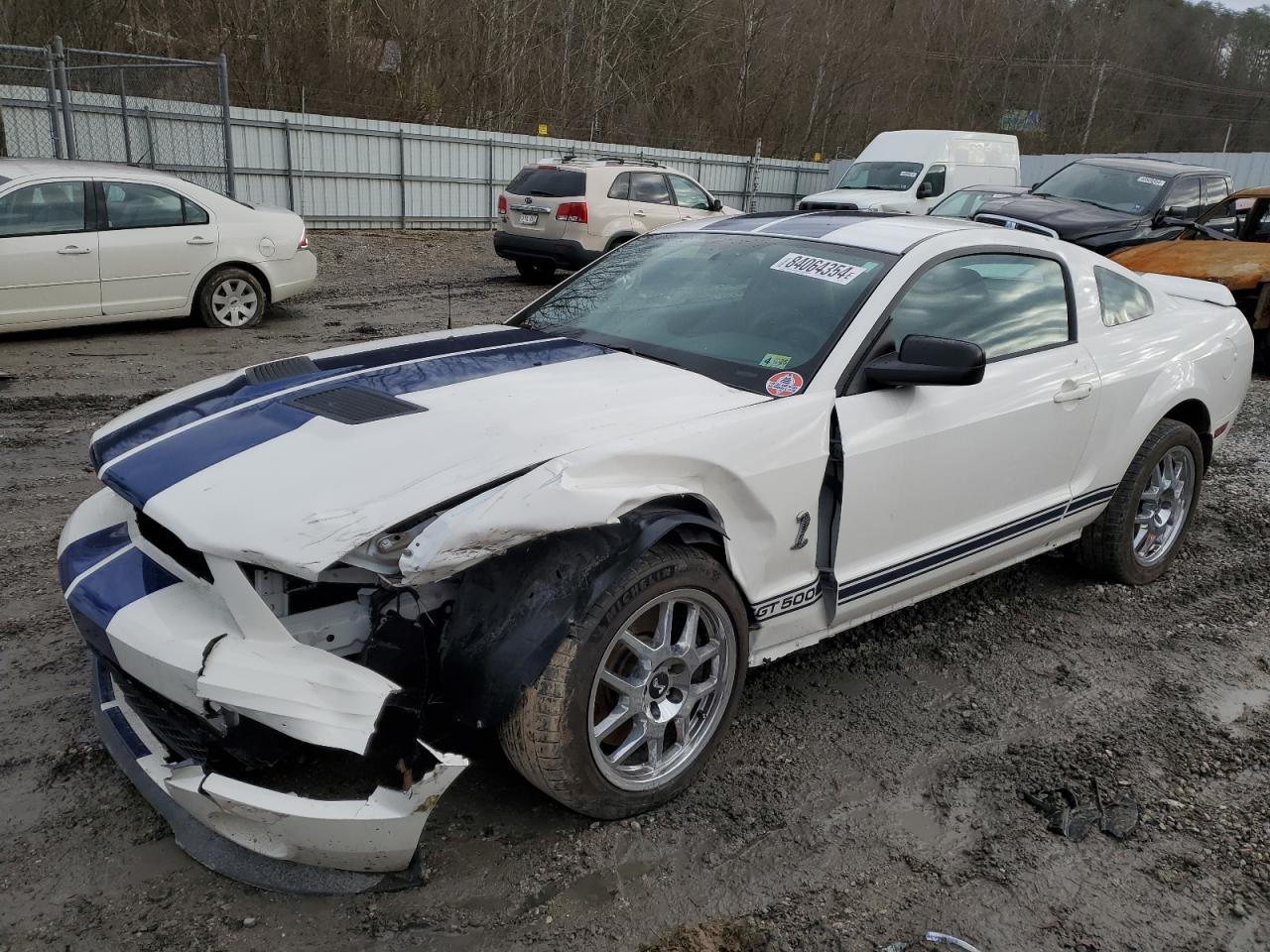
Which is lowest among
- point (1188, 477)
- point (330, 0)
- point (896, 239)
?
point (1188, 477)

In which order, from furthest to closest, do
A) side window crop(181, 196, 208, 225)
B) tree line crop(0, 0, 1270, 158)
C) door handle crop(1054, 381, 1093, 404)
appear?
tree line crop(0, 0, 1270, 158)
side window crop(181, 196, 208, 225)
door handle crop(1054, 381, 1093, 404)

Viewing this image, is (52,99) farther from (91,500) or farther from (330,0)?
(91,500)

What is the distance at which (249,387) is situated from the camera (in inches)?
127

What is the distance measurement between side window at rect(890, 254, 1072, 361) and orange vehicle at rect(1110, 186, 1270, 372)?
5.52 meters

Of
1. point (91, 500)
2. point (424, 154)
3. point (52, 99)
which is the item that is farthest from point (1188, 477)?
point (424, 154)

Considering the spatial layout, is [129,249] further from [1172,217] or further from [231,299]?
[1172,217]

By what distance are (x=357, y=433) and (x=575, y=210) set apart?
1047 cm

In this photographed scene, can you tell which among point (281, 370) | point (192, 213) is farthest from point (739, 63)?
point (281, 370)

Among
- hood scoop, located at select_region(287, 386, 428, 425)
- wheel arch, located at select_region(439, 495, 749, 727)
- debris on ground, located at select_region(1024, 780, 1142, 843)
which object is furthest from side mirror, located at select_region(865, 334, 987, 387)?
hood scoop, located at select_region(287, 386, 428, 425)

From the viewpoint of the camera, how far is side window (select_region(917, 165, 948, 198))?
16703mm

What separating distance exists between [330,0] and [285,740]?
22020mm

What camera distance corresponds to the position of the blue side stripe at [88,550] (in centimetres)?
274

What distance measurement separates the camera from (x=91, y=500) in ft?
10.3

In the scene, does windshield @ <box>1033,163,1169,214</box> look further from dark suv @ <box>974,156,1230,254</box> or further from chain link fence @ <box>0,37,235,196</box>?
chain link fence @ <box>0,37,235,196</box>
